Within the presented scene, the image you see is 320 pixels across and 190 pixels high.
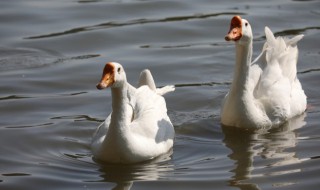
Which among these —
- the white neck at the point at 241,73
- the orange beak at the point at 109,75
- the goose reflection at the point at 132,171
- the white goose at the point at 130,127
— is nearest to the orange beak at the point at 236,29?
the white neck at the point at 241,73

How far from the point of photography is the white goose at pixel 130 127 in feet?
28.0

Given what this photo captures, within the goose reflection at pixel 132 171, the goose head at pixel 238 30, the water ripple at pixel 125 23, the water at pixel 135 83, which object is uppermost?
the goose head at pixel 238 30

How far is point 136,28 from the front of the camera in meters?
13.9

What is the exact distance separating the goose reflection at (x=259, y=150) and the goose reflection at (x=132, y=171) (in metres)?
0.72

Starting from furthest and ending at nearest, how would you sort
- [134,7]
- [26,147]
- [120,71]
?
1. [134,7]
2. [26,147]
3. [120,71]

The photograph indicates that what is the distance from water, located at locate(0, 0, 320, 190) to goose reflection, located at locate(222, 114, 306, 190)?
0.01 m

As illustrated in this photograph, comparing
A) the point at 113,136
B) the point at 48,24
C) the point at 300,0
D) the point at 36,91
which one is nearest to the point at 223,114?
the point at 113,136

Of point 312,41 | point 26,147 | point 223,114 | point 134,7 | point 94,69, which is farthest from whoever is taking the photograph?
point 134,7

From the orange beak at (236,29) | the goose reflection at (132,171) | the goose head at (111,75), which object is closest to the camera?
the goose head at (111,75)

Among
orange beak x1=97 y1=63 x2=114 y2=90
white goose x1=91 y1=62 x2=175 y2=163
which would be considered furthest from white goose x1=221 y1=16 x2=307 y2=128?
orange beak x1=97 y1=63 x2=114 y2=90

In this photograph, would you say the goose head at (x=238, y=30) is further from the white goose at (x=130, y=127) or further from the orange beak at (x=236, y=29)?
the white goose at (x=130, y=127)

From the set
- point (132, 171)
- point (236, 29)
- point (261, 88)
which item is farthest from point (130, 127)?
point (261, 88)

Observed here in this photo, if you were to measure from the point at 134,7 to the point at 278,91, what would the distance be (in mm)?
5194

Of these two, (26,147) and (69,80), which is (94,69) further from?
(26,147)
